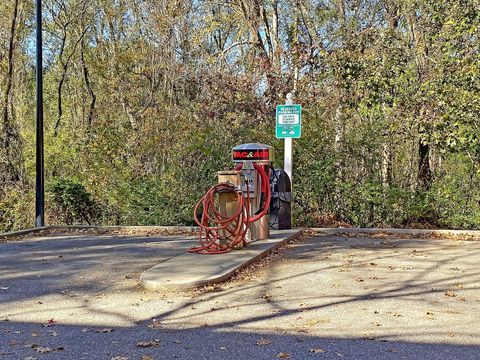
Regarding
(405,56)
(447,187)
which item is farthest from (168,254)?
(405,56)

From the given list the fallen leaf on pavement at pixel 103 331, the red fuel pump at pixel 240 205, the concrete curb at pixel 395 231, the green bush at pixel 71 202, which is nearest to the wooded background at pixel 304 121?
the green bush at pixel 71 202

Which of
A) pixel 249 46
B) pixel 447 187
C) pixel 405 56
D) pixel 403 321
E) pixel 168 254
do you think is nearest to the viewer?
pixel 403 321

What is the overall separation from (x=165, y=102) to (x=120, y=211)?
7396 mm

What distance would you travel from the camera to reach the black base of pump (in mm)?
10523

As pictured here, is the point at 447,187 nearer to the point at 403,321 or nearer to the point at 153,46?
the point at 403,321

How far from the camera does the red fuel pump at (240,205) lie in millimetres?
8484

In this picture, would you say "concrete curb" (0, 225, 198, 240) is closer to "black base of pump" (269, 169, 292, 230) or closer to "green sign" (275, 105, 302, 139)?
"black base of pump" (269, 169, 292, 230)

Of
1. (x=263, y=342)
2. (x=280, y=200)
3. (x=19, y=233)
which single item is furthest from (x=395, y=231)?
(x=19, y=233)

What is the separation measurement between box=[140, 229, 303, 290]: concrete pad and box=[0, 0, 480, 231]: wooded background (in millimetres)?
4322

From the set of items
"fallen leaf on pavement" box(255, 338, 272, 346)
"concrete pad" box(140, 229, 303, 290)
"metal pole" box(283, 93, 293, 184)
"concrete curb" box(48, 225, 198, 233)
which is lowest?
"fallen leaf on pavement" box(255, 338, 272, 346)

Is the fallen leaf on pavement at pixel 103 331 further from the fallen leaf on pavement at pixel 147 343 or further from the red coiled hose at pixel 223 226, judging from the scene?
the red coiled hose at pixel 223 226

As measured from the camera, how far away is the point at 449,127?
39.2 feet

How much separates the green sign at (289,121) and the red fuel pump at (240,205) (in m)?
1.47

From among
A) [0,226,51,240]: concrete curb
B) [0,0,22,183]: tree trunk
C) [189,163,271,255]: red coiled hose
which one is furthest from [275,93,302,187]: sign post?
[0,0,22,183]: tree trunk
